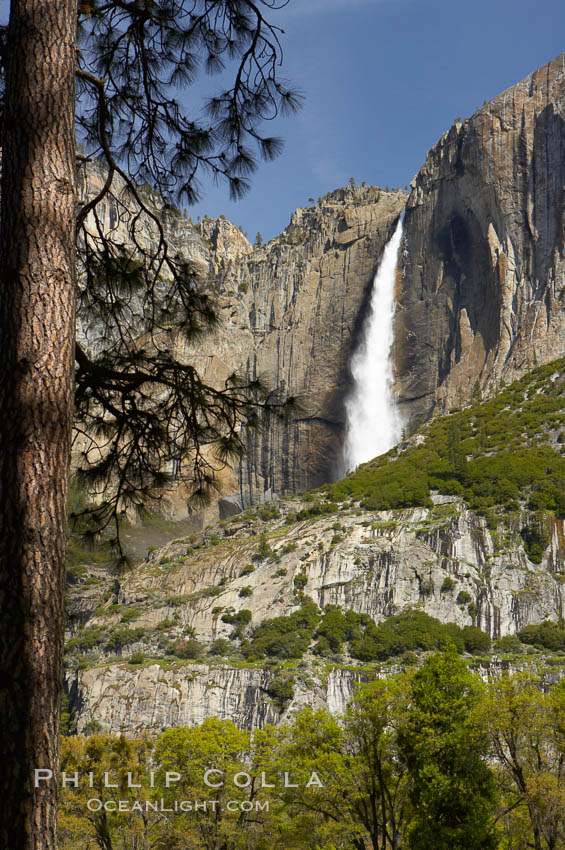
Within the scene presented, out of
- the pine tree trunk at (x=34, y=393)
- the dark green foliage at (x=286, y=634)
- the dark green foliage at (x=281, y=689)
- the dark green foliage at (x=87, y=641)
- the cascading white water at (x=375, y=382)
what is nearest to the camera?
the pine tree trunk at (x=34, y=393)

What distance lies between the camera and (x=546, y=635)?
3991cm

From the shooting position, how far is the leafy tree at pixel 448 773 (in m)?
15.5

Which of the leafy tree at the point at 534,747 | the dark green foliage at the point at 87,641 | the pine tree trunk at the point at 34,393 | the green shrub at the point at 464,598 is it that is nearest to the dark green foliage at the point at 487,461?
the green shrub at the point at 464,598

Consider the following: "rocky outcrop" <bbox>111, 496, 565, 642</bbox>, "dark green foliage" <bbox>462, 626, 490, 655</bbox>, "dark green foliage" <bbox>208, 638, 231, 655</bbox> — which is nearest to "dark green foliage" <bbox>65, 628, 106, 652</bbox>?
"rocky outcrop" <bbox>111, 496, 565, 642</bbox>

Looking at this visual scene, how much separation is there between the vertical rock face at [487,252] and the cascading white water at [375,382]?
1842 millimetres

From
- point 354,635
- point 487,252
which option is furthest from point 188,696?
point 487,252

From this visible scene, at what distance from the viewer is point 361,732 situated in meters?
17.9

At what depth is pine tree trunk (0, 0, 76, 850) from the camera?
2971 mm

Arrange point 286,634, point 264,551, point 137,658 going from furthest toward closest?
1. point 264,551
2. point 137,658
3. point 286,634

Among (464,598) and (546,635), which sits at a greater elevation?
(464,598)

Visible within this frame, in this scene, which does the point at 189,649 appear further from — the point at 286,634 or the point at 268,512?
the point at 268,512

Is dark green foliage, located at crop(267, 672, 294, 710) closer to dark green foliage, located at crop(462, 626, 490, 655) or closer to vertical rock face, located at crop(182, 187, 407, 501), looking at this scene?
dark green foliage, located at crop(462, 626, 490, 655)

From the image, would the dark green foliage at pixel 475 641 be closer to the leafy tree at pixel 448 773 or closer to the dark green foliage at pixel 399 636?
the dark green foliage at pixel 399 636

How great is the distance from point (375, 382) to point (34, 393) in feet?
269
